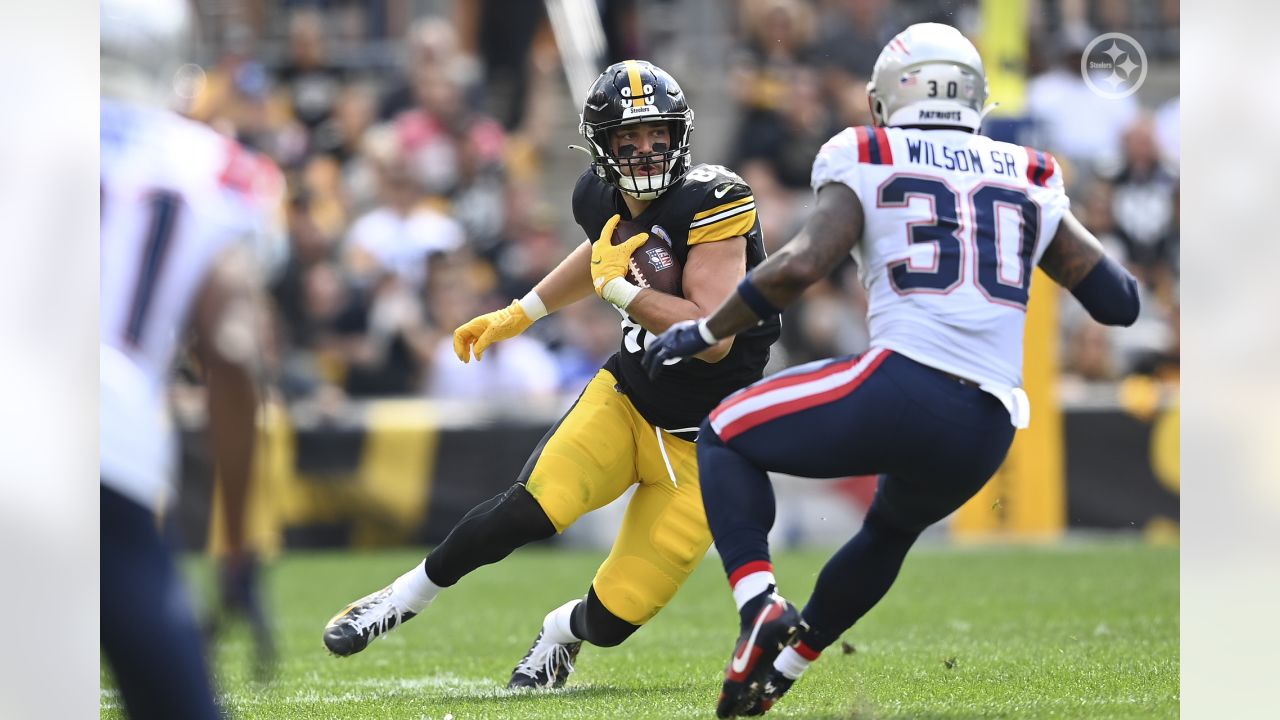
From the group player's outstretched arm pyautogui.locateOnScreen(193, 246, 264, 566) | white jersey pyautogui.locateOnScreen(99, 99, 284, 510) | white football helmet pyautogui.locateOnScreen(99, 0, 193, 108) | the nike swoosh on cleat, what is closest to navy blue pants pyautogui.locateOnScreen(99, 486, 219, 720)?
white jersey pyautogui.locateOnScreen(99, 99, 284, 510)

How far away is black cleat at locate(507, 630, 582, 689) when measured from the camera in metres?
4.34

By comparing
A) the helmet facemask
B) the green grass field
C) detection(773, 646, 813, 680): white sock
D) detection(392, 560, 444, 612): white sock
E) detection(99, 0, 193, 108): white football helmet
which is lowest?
the green grass field

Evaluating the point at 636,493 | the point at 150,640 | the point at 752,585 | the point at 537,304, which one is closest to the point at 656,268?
the point at 537,304

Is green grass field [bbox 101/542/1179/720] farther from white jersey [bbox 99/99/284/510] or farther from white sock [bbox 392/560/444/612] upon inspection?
white jersey [bbox 99/99/284/510]

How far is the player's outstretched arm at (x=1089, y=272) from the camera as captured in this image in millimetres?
3455

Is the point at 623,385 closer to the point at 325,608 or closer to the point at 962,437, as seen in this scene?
the point at 962,437

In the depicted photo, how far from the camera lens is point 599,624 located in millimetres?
4188

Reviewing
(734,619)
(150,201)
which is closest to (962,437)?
(150,201)

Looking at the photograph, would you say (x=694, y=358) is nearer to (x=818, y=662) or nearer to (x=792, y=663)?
(x=792, y=663)

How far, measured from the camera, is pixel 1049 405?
7.85 metres

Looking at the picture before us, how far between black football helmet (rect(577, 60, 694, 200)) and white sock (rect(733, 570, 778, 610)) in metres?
1.16

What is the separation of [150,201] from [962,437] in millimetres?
1579

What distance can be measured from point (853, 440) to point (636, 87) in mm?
1228

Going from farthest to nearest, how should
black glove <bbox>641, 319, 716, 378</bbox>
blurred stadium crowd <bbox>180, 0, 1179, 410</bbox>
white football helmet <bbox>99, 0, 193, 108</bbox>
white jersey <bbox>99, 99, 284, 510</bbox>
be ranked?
1. blurred stadium crowd <bbox>180, 0, 1179, 410</bbox>
2. black glove <bbox>641, 319, 716, 378</bbox>
3. white football helmet <bbox>99, 0, 193, 108</bbox>
4. white jersey <bbox>99, 99, 284, 510</bbox>
